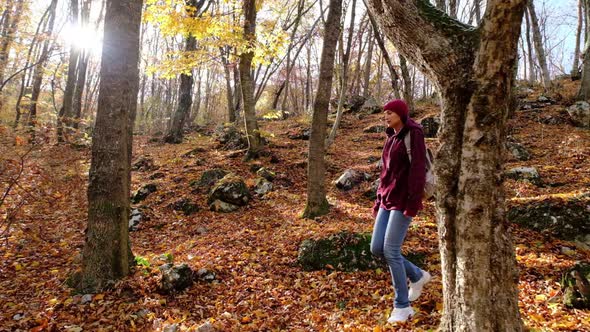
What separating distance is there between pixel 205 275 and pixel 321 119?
12.5 ft

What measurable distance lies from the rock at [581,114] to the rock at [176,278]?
12.3m

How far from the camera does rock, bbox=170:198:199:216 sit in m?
8.22

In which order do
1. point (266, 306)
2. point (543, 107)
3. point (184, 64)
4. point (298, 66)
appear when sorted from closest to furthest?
point (266, 306), point (184, 64), point (543, 107), point (298, 66)

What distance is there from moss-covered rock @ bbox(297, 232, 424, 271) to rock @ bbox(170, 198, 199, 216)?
3784mm

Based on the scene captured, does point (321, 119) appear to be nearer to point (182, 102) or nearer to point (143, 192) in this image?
point (143, 192)

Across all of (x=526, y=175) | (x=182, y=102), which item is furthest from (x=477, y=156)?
(x=182, y=102)

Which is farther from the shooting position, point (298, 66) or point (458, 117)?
point (298, 66)

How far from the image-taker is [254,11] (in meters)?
10.5

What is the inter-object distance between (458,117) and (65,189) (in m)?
9.22

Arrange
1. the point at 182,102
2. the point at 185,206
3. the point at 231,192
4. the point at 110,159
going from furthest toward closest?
the point at 182,102 → the point at 231,192 → the point at 185,206 → the point at 110,159

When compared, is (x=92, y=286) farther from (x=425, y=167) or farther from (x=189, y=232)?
(x=425, y=167)

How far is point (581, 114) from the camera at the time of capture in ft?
35.3

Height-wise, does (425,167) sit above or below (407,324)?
above

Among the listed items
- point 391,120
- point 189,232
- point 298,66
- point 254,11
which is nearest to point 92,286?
point 189,232
